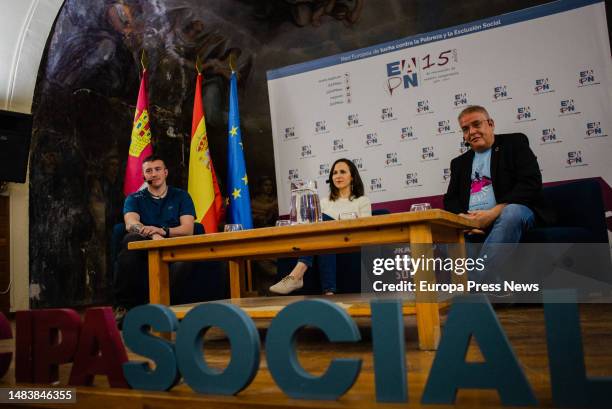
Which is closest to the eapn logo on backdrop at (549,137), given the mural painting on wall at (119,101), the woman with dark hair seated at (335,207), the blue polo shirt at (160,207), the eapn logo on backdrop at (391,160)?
the eapn logo on backdrop at (391,160)

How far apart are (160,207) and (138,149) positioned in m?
1.50

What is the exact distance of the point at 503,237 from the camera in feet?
8.55

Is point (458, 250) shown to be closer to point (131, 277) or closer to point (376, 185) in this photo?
point (131, 277)

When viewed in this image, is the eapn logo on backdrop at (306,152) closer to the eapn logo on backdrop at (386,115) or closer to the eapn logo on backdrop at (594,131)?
the eapn logo on backdrop at (386,115)

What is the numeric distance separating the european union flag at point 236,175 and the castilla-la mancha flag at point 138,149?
0.67 meters

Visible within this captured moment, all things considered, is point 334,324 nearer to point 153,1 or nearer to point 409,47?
point 409,47

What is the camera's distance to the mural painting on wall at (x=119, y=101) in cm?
464

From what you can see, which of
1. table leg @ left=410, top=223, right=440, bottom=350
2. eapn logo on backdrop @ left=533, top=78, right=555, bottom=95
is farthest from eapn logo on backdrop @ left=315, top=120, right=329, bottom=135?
table leg @ left=410, top=223, right=440, bottom=350

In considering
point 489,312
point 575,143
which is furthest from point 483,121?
point 489,312

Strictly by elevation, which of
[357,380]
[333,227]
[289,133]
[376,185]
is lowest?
[357,380]

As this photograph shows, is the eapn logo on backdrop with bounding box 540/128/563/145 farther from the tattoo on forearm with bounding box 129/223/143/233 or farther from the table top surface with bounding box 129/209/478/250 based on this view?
the tattoo on forearm with bounding box 129/223/143/233

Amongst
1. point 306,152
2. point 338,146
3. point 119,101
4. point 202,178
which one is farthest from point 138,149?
point 338,146

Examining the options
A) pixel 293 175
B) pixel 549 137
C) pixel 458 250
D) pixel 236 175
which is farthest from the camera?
pixel 293 175

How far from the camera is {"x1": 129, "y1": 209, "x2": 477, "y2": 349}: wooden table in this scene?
1.65 meters
